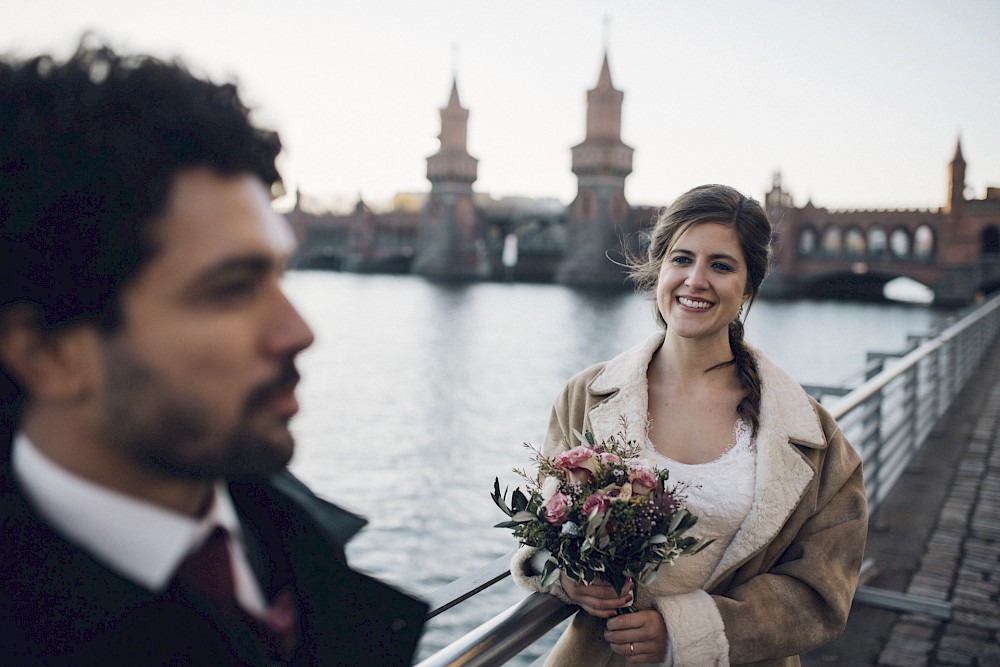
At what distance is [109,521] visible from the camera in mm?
566

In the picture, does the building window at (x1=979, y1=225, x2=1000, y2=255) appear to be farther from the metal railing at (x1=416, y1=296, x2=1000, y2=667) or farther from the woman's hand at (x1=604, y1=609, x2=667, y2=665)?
the woman's hand at (x1=604, y1=609, x2=667, y2=665)

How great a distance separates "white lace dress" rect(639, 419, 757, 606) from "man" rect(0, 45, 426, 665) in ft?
5.32

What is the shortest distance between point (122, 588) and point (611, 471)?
137 centimetres

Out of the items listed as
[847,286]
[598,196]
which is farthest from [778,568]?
[598,196]

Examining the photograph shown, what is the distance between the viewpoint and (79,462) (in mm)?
558

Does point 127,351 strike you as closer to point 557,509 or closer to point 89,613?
point 89,613

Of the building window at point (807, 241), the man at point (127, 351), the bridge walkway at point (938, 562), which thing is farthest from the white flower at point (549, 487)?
the building window at point (807, 241)

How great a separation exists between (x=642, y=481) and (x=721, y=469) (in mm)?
402

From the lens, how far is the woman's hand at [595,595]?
187 cm

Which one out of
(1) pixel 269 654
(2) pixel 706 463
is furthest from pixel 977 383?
(1) pixel 269 654

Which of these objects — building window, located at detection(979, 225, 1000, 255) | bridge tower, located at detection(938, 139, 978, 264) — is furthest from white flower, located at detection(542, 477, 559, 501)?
building window, located at detection(979, 225, 1000, 255)

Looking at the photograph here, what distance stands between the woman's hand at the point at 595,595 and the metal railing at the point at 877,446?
4 centimetres

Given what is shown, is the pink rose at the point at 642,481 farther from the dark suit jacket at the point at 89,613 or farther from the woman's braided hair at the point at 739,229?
the dark suit jacket at the point at 89,613

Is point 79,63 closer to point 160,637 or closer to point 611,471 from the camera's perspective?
point 160,637
